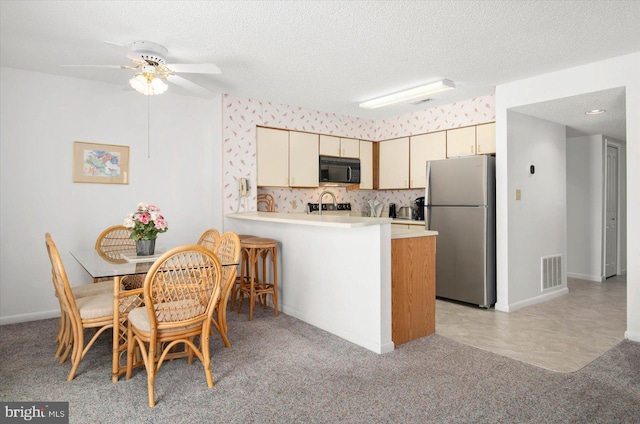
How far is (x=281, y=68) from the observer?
3693mm

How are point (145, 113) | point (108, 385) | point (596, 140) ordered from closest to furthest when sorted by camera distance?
point (108, 385) < point (145, 113) < point (596, 140)

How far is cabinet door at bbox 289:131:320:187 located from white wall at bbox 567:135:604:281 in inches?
156

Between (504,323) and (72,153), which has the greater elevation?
(72,153)

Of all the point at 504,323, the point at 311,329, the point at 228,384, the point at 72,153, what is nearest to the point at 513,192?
the point at 504,323

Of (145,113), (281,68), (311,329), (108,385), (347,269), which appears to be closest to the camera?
(108,385)

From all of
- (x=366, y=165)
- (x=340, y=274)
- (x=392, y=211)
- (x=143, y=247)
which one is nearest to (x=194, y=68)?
(x=143, y=247)

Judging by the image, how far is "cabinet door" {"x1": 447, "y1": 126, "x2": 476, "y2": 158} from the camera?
15.7 ft

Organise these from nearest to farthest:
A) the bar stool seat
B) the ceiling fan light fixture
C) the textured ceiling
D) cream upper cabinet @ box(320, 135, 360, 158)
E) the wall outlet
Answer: the textured ceiling
the ceiling fan light fixture
the bar stool seat
the wall outlet
cream upper cabinet @ box(320, 135, 360, 158)

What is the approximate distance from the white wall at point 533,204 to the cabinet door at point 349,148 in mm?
2282

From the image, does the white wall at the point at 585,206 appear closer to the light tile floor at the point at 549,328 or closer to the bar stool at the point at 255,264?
the light tile floor at the point at 549,328

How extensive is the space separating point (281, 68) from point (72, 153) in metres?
2.32

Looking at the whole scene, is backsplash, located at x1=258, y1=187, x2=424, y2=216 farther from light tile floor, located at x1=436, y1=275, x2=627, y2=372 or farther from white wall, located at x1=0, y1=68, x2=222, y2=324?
light tile floor, located at x1=436, y1=275, x2=627, y2=372

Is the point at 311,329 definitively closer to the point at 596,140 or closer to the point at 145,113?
the point at 145,113

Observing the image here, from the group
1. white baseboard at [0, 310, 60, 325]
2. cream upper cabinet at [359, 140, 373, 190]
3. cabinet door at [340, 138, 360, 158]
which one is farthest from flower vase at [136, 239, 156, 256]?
cream upper cabinet at [359, 140, 373, 190]
